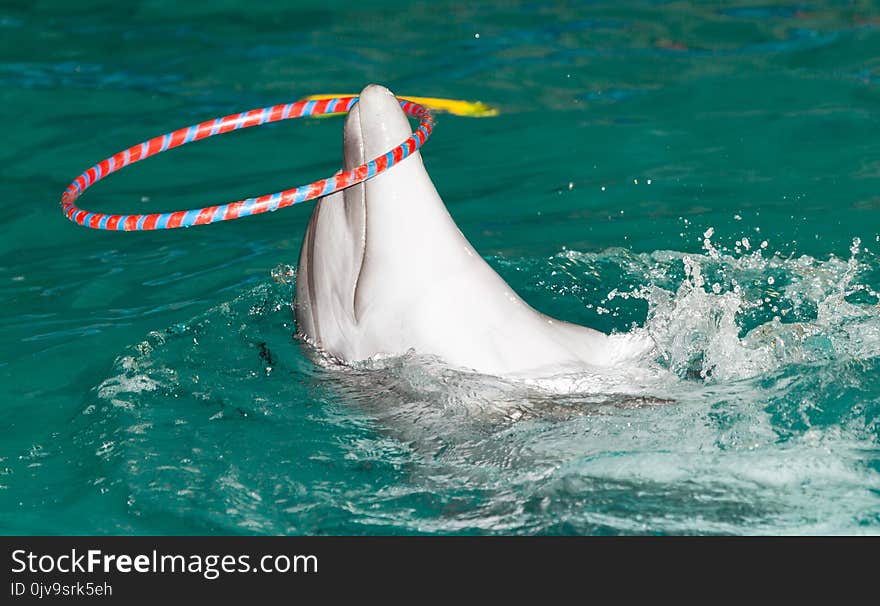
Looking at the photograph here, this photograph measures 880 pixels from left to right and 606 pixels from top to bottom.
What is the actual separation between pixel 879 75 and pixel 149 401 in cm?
675

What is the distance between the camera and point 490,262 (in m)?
6.67

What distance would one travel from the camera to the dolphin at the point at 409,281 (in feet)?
14.0

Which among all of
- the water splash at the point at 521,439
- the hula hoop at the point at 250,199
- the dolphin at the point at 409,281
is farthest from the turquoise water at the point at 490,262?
the hula hoop at the point at 250,199

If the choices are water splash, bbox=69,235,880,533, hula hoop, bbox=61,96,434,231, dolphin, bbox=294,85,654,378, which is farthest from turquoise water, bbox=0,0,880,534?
hula hoop, bbox=61,96,434,231

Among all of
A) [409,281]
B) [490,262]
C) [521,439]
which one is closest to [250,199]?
[409,281]

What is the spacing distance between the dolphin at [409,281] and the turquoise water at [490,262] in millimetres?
117

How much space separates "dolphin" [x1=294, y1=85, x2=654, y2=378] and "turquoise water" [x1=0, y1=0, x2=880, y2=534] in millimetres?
117

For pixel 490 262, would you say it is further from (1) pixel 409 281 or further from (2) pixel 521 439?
(2) pixel 521 439

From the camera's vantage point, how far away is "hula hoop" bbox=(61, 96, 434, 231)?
13.5 feet

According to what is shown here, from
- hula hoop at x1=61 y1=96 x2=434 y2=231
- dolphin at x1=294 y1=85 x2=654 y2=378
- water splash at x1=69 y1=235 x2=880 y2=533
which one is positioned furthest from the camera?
dolphin at x1=294 y1=85 x2=654 y2=378

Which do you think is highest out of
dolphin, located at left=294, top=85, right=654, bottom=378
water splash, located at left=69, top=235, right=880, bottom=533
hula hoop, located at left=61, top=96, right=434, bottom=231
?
hula hoop, located at left=61, top=96, right=434, bottom=231

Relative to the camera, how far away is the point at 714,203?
7551 mm

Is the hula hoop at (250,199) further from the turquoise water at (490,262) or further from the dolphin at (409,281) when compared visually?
the turquoise water at (490,262)

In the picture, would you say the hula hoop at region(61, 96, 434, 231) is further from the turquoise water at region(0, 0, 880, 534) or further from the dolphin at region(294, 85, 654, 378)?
the turquoise water at region(0, 0, 880, 534)
